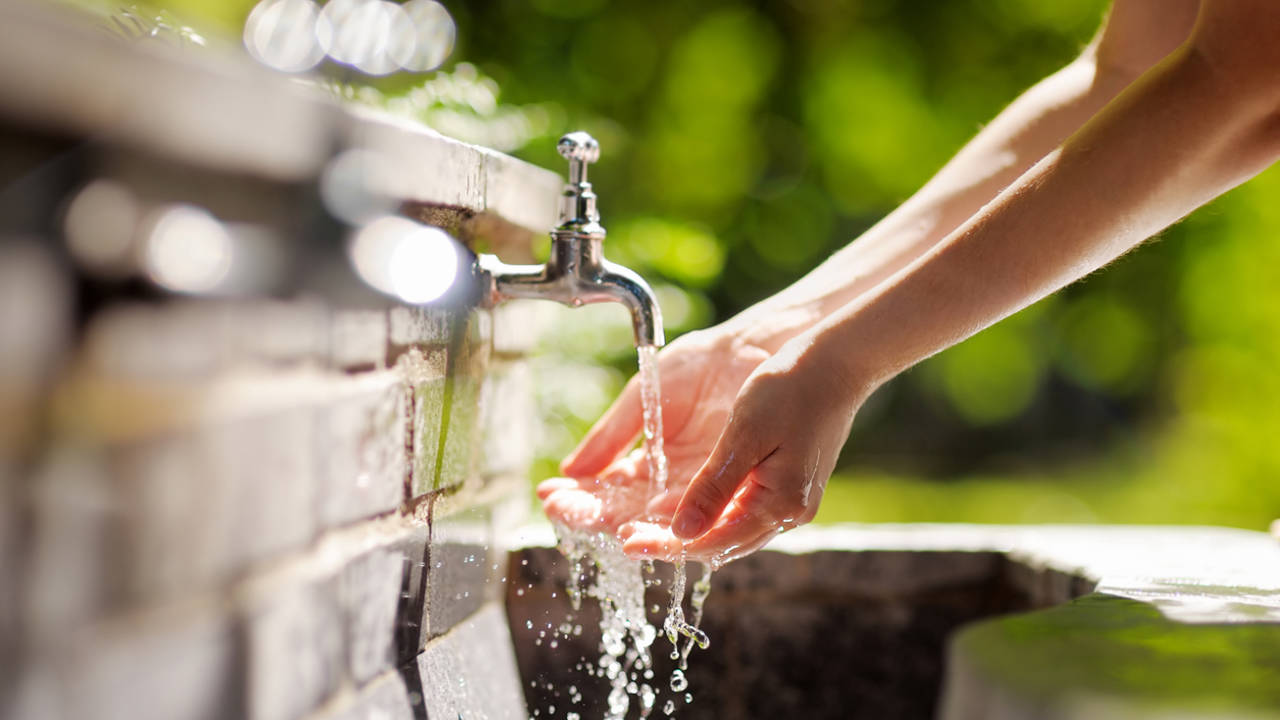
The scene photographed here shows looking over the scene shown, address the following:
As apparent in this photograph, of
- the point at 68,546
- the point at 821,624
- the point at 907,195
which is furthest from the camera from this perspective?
the point at 907,195

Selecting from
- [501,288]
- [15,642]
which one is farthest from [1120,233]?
[15,642]

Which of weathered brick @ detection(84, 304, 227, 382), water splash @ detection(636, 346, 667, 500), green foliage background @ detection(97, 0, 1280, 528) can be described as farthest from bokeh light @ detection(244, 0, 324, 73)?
weathered brick @ detection(84, 304, 227, 382)

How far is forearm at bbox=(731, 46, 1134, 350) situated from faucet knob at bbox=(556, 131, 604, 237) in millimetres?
370

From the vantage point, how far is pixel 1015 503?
7.08 m

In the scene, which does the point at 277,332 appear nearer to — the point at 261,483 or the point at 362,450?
the point at 261,483

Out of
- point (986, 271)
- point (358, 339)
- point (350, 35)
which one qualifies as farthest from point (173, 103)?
point (350, 35)

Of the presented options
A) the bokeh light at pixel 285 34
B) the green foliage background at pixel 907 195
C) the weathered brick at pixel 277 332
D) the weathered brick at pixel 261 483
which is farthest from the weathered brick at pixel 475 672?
the green foliage background at pixel 907 195

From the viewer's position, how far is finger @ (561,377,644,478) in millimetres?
1678

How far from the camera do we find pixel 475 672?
1514 millimetres

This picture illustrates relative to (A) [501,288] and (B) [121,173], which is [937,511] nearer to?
(A) [501,288]

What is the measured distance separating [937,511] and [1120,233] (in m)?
5.73

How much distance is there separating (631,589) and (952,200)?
0.84m

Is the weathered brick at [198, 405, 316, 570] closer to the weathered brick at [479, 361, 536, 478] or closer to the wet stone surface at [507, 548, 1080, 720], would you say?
the weathered brick at [479, 361, 536, 478]

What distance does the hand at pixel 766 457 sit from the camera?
1254mm
